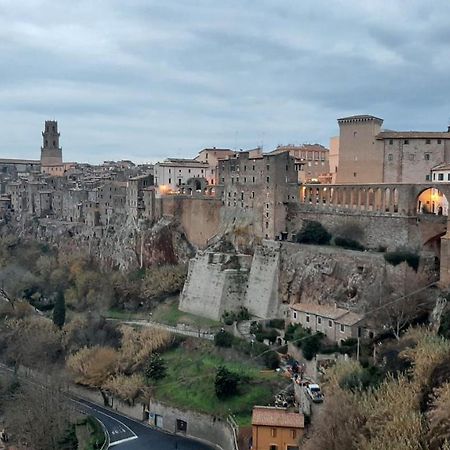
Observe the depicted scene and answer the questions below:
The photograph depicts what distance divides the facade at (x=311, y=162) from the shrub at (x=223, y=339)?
18.6 m

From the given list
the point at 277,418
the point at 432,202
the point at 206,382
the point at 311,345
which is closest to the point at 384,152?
the point at 432,202

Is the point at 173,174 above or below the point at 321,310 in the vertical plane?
above

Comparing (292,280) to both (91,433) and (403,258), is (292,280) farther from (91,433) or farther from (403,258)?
(91,433)

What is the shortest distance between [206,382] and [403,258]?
40.7 feet

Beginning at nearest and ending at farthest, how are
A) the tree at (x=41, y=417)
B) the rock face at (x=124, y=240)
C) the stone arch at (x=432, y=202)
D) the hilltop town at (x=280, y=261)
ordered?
the hilltop town at (x=280, y=261) → the tree at (x=41, y=417) → the stone arch at (x=432, y=202) → the rock face at (x=124, y=240)

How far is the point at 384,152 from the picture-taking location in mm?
40094

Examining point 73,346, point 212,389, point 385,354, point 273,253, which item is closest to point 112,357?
point 73,346

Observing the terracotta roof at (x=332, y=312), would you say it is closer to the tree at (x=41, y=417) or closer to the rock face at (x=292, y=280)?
the rock face at (x=292, y=280)

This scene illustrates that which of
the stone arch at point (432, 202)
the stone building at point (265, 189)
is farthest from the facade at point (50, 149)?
the stone arch at point (432, 202)

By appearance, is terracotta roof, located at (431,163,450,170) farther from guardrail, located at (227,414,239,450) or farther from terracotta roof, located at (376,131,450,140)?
guardrail, located at (227,414,239,450)

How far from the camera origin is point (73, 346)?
1565 inches

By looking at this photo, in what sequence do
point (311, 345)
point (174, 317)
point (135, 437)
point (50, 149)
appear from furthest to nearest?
point (50, 149), point (174, 317), point (135, 437), point (311, 345)

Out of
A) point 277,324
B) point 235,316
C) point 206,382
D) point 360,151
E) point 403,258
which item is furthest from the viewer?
point 360,151

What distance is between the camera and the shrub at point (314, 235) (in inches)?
1436
